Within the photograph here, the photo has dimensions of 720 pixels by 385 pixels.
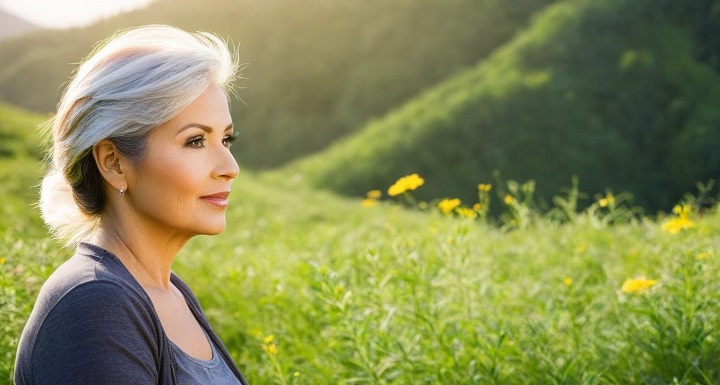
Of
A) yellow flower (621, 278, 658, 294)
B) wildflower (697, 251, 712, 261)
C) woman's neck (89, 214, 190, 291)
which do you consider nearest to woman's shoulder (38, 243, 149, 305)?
woman's neck (89, 214, 190, 291)

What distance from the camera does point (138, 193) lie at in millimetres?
1554

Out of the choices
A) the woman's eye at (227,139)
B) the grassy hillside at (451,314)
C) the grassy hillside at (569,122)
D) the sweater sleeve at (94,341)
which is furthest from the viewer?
the grassy hillside at (569,122)

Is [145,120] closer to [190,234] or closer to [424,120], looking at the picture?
[190,234]

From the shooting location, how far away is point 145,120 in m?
1.46

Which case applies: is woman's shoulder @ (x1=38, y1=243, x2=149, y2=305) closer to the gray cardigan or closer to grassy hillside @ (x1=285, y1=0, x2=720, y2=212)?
the gray cardigan

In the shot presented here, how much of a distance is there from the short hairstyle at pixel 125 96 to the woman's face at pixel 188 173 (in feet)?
0.10

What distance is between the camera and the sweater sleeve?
3.95 feet

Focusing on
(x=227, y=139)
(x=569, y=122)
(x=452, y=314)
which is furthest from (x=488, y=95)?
(x=227, y=139)

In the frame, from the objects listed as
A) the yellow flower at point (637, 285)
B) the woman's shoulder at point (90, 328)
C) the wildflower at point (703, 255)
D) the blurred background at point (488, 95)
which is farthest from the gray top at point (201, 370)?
the blurred background at point (488, 95)

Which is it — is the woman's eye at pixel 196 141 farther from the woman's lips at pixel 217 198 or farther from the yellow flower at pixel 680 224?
the yellow flower at pixel 680 224

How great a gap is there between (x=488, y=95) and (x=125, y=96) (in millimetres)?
14549

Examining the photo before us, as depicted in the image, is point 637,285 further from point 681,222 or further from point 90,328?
point 90,328

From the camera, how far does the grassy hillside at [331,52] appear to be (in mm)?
20141

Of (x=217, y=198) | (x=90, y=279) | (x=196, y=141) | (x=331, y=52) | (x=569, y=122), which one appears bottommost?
(x=90, y=279)
